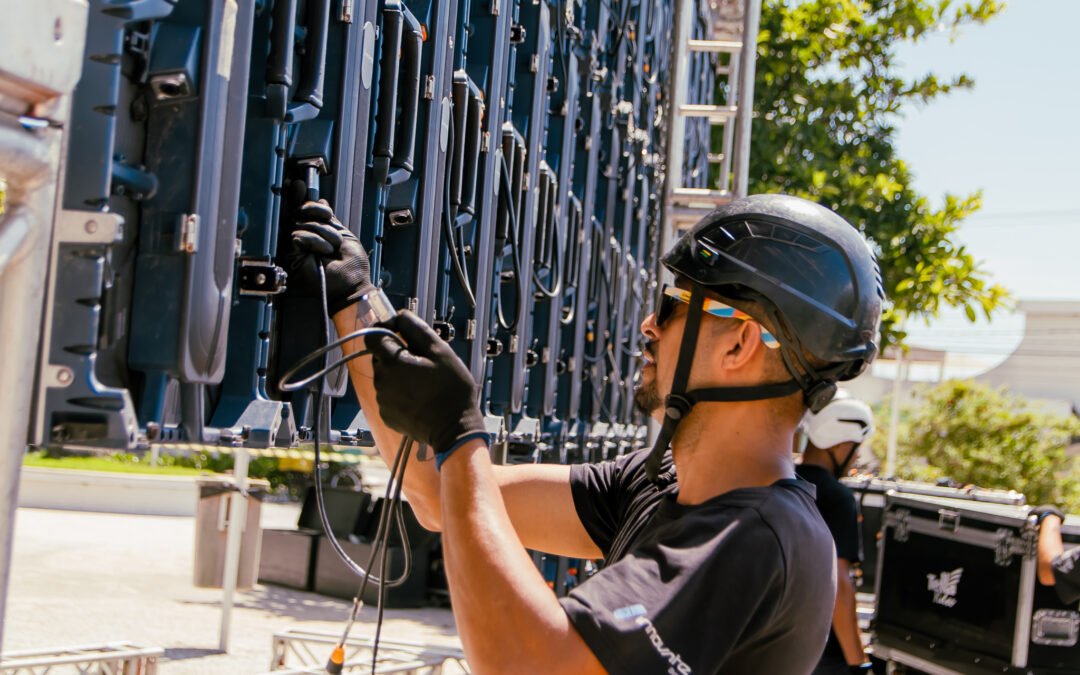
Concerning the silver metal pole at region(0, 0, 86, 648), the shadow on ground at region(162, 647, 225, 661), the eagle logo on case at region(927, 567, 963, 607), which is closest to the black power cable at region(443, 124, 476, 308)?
the silver metal pole at region(0, 0, 86, 648)

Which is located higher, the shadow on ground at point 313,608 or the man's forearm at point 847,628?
the man's forearm at point 847,628

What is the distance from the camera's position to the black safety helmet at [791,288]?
2.41 meters

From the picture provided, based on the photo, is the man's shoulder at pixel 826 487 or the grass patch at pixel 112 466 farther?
the grass patch at pixel 112 466

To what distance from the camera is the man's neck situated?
2.37 m

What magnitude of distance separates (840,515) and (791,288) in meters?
3.50

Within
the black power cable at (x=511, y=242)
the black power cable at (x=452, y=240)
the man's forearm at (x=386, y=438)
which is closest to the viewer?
the man's forearm at (x=386, y=438)

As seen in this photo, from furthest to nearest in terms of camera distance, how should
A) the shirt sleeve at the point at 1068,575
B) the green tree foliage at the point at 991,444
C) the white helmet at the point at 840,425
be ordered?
the green tree foliage at the point at 991,444 → the shirt sleeve at the point at 1068,575 → the white helmet at the point at 840,425

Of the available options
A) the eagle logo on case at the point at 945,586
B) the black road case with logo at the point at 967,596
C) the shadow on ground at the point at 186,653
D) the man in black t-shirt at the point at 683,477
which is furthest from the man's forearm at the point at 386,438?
the shadow on ground at the point at 186,653

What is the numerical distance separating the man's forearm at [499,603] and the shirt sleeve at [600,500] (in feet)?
2.89

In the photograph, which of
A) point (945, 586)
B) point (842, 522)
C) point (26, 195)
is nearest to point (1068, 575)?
point (945, 586)

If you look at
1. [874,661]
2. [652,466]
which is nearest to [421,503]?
[652,466]

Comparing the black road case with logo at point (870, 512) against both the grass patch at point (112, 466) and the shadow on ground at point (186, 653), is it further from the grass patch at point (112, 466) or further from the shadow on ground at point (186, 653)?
the grass patch at point (112, 466)

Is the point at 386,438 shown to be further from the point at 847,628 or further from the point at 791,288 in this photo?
the point at 847,628

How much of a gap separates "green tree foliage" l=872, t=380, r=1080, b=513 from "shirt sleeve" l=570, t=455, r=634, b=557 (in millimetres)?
19855
